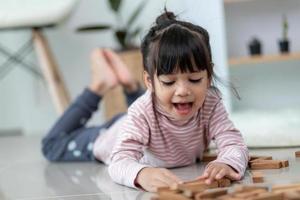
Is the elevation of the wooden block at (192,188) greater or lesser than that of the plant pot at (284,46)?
lesser

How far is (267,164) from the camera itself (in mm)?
1297

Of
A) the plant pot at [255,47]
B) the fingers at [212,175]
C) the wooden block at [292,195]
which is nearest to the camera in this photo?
the wooden block at [292,195]

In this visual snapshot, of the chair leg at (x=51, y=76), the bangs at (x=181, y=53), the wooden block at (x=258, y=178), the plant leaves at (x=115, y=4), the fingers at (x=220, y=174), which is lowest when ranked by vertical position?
the wooden block at (x=258, y=178)

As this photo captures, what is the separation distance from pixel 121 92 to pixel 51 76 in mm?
274

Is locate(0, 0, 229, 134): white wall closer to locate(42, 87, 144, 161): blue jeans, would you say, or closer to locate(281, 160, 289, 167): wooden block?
locate(42, 87, 144, 161): blue jeans

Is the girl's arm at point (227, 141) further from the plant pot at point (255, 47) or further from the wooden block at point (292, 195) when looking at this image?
the plant pot at point (255, 47)

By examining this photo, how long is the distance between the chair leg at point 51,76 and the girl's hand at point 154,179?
4.05ft

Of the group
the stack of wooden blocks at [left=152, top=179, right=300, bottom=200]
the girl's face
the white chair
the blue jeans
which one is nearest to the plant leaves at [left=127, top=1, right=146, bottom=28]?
the white chair

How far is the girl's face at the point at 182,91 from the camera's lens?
117 centimetres

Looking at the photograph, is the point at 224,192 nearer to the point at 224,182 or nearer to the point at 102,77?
the point at 224,182

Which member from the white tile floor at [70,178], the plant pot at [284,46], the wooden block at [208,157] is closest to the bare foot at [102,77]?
the white tile floor at [70,178]

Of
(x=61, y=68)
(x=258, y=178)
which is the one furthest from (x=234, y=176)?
(x=61, y=68)

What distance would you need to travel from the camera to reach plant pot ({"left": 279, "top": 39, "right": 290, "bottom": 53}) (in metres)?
2.54

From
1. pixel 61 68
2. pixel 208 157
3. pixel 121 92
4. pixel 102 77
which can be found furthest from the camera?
pixel 61 68
